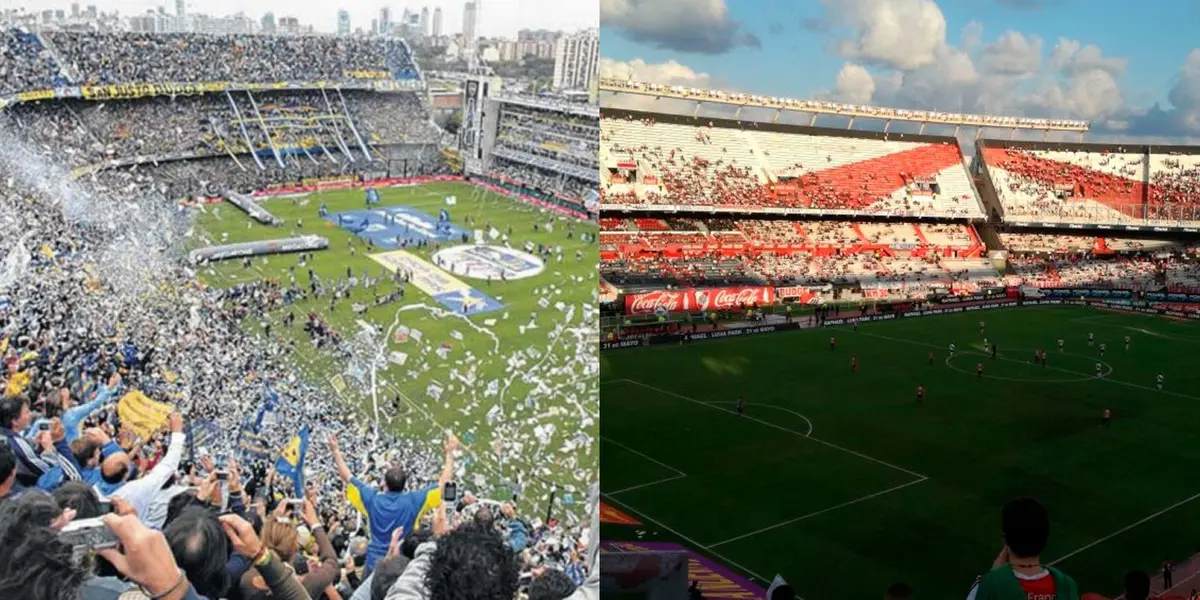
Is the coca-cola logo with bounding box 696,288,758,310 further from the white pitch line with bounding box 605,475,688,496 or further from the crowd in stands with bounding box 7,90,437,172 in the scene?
the crowd in stands with bounding box 7,90,437,172

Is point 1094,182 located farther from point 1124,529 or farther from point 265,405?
point 265,405

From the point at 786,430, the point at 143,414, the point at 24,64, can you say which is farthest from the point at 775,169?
the point at 143,414

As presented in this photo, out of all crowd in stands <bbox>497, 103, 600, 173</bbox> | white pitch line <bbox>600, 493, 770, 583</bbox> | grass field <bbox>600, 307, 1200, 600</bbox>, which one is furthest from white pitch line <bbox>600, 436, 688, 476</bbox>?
crowd in stands <bbox>497, 103, 600, 173</bbox>

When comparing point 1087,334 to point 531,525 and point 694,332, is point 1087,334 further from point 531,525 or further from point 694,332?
point 531,525

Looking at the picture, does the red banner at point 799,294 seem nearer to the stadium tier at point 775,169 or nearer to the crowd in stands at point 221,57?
the stadium tier at point 775,169

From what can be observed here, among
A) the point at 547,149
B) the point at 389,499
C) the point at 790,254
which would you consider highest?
the point at 547,149

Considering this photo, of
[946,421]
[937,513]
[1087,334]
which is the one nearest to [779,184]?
[1087,334]
